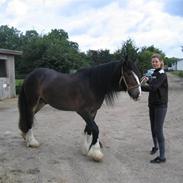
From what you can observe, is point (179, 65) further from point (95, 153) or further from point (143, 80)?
point (95, 153)

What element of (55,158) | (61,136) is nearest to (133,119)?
(61,136)

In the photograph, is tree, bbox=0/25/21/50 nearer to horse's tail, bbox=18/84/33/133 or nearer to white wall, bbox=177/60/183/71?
white wall, bbox=177/60/183/71

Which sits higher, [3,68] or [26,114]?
[3,68]

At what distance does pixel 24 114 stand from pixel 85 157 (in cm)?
176

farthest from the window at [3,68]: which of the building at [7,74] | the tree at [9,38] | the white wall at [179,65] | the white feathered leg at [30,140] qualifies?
the white wall at [179,65]

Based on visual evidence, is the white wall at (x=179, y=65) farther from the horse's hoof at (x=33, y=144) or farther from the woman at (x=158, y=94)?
the woman at (x=158, y=94)

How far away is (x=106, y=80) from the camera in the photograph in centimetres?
578

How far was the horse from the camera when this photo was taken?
18.0ft

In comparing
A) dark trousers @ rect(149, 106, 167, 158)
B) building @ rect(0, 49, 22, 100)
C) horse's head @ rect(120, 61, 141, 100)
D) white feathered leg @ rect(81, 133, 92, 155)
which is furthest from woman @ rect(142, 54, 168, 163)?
building @ rect(0, 49, 22, 100)

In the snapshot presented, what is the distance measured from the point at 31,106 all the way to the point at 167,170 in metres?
3.11

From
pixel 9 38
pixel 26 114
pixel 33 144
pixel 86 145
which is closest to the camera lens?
pixel 86 145

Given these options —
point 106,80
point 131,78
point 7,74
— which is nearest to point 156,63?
point 131,78

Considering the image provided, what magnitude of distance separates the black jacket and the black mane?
1.52ft

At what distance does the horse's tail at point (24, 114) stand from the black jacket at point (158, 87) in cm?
252
